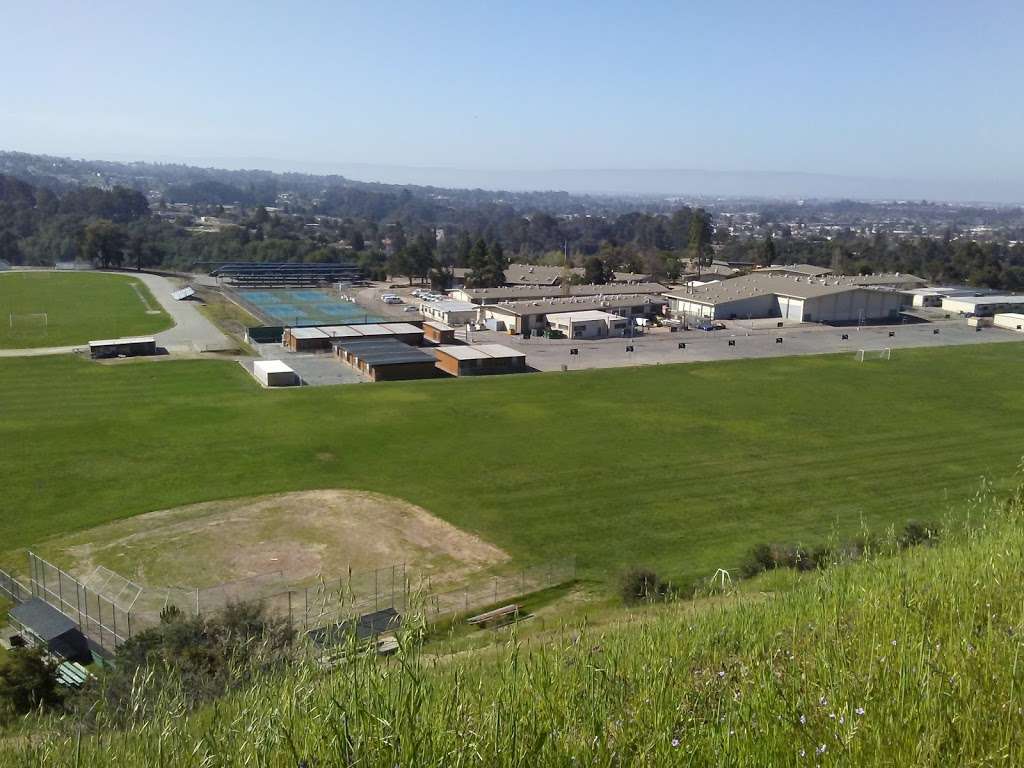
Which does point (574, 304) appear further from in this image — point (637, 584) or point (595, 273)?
point (637, 584)

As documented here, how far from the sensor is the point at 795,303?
50.4 metres

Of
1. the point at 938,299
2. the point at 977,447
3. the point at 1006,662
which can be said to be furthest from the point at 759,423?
the point at 938,299

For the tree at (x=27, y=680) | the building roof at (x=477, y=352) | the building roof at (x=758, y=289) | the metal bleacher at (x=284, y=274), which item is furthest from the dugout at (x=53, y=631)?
the metal bleacher at (x=284, y=274)

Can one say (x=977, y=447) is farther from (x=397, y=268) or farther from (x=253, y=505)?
(x=397, y=268)

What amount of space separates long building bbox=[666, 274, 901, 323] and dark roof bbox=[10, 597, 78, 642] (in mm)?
41723

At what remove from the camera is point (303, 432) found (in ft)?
81.2

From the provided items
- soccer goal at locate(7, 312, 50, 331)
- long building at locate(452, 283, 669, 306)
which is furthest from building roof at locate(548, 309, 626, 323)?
soccer goal at locate(7, 312, 50, 331)

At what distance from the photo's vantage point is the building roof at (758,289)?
50281mm

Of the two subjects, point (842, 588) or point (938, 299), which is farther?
point (938, 299)

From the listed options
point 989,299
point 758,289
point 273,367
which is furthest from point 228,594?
point 989,299

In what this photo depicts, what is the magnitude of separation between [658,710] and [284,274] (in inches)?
2458

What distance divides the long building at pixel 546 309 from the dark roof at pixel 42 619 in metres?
33.3

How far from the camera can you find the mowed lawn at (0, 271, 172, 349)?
129ft

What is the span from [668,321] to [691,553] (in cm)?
3467
